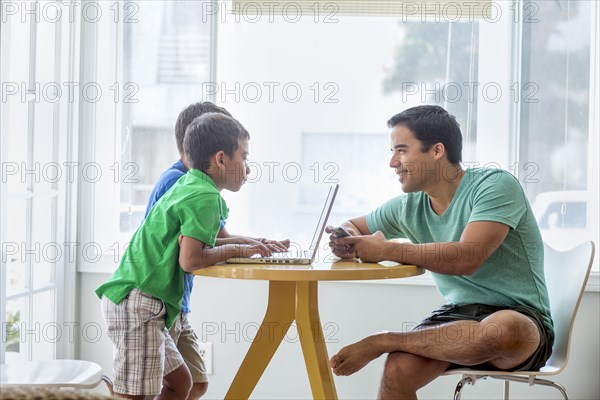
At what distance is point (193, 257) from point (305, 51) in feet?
4.52

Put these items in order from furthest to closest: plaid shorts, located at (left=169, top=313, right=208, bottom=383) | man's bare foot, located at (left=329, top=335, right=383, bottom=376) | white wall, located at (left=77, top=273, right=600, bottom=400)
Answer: white wall, located at (left=77, top=273, right=600, bottom=400) < plaid shorts, located at (left=169, top=313, right=208, bottom=383) < man's bare foot, located at (left=329, top=335, right=383, bottom=376)

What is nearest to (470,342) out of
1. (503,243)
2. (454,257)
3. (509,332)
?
(509,332)

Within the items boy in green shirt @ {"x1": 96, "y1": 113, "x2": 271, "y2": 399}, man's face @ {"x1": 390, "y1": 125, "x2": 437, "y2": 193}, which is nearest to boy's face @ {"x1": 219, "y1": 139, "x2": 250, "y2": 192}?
boy in green shirt @ {"x1": 96, "y1": 113, "x2": 271, "y2": 399}

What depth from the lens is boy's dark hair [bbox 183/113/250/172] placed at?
229cm

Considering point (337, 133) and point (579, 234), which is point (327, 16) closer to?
point (337, 133)

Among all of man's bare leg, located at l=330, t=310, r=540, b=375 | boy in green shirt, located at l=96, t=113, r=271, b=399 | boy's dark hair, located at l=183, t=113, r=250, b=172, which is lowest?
man's bare leg, located at l=330, t=310, r=540, b=375

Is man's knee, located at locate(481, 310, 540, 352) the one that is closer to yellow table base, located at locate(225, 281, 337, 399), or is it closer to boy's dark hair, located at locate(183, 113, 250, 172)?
yellow table base, located at locate(225, 281, 337, 399)

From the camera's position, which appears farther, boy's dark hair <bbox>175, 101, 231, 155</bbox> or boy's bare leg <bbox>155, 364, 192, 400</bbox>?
boy's dark hair <bbox>175, 101, 231, 155</bbox>

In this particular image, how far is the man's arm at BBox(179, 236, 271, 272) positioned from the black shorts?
0.61 meters

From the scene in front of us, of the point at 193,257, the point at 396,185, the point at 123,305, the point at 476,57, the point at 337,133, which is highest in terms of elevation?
the point at 476,57

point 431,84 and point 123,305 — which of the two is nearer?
point 123,305

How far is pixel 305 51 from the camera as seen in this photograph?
10.6ft

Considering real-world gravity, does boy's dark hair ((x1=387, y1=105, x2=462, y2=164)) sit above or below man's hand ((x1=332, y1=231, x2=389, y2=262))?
above

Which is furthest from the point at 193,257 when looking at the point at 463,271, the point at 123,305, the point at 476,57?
the point at 476,57
